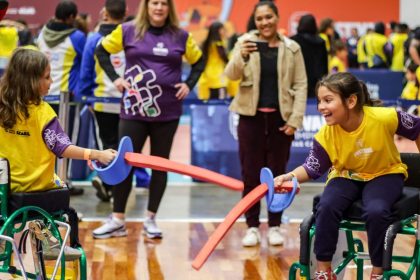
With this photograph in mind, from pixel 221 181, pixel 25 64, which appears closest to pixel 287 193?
pixel 221 181

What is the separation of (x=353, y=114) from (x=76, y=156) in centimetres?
131

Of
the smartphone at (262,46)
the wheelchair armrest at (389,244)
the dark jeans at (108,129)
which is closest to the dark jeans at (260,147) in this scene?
the smartphone at (262,46)

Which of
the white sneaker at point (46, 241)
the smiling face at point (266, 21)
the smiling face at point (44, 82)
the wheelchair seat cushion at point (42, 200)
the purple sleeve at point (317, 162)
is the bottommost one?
the white sneaker at point (46, 241)

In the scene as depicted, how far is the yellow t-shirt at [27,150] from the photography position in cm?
429

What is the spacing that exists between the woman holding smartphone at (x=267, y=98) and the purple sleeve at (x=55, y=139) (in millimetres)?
1927

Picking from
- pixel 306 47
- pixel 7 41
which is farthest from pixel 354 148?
pixel 7 41

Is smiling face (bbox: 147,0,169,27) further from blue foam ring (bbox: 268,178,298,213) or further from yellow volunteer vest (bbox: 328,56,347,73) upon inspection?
yellow volunteer vest (bbox: 328,56,347,73)

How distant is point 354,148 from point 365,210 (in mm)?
329

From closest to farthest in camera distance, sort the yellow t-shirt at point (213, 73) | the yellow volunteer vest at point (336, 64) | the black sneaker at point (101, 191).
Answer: the black sneaker at point (101, 191)
the yellow t-shirt at point (213, 73)
the yellow volunteer vest at point (336, 64)

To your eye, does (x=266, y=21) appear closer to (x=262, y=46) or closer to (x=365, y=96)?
(x=262, y=46)

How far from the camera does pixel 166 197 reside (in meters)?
8.02

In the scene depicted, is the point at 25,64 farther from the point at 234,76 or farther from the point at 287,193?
the point at 234,76

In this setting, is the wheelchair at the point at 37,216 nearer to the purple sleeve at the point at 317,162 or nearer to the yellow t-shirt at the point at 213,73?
the purple sleeve at the point at 317,162

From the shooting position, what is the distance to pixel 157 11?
240 inches
